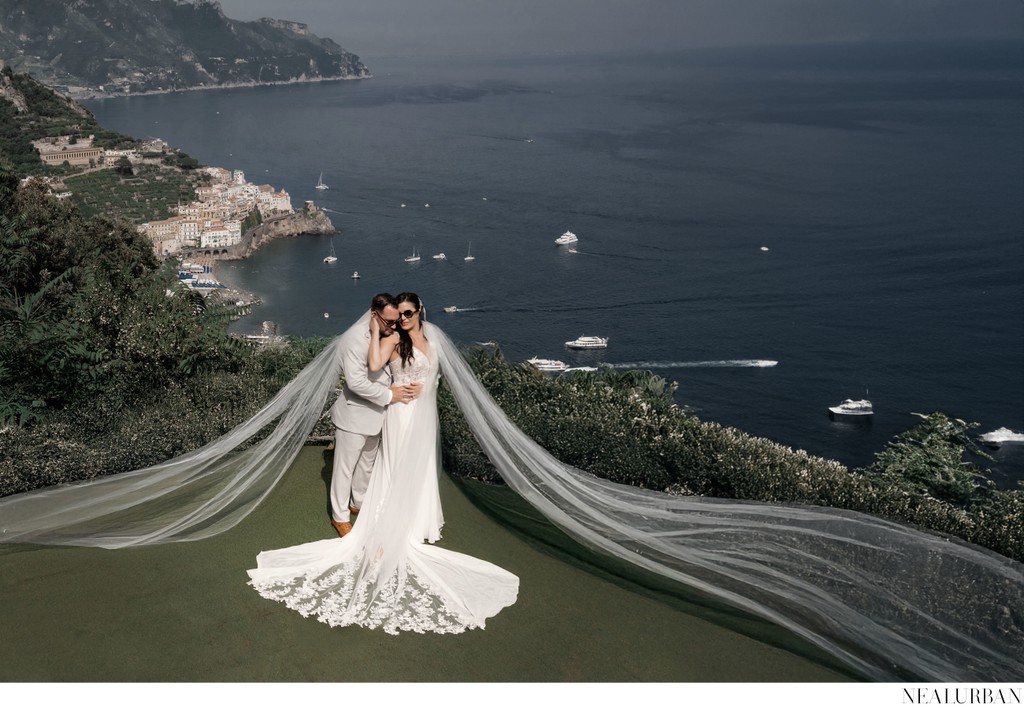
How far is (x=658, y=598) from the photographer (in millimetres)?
4086

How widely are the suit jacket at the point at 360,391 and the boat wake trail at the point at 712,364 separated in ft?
112

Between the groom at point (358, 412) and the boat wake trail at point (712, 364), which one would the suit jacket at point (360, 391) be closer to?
the groom at point (358, 412)

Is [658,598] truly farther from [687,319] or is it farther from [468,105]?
[468,105]

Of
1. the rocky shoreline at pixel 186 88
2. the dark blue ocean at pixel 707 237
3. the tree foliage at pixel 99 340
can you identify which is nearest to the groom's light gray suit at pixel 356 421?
the tree foliage at pixel 99 340

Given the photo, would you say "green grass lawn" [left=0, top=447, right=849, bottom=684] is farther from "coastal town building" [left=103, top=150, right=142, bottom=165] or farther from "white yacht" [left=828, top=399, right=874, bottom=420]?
"coastal town building" [left=103, top=150, right=142, bottom=165]

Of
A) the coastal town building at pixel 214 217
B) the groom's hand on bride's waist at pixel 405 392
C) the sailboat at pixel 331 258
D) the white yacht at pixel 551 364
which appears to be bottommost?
the white yacht at pixel 551 364

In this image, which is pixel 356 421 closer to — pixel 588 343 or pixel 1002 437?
pixel 1002 437

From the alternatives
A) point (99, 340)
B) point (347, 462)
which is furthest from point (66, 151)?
point (347, 462)

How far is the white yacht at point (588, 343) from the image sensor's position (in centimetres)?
4088

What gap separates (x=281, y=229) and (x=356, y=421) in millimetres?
66294

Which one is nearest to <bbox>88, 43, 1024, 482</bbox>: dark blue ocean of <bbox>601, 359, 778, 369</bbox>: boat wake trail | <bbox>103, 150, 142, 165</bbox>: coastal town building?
<bbox>601, 359, 778, 369</bbox>: boat wake trail

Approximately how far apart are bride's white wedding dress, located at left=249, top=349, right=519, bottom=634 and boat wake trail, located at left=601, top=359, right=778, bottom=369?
112ft

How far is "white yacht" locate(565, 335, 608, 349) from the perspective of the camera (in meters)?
40.9
